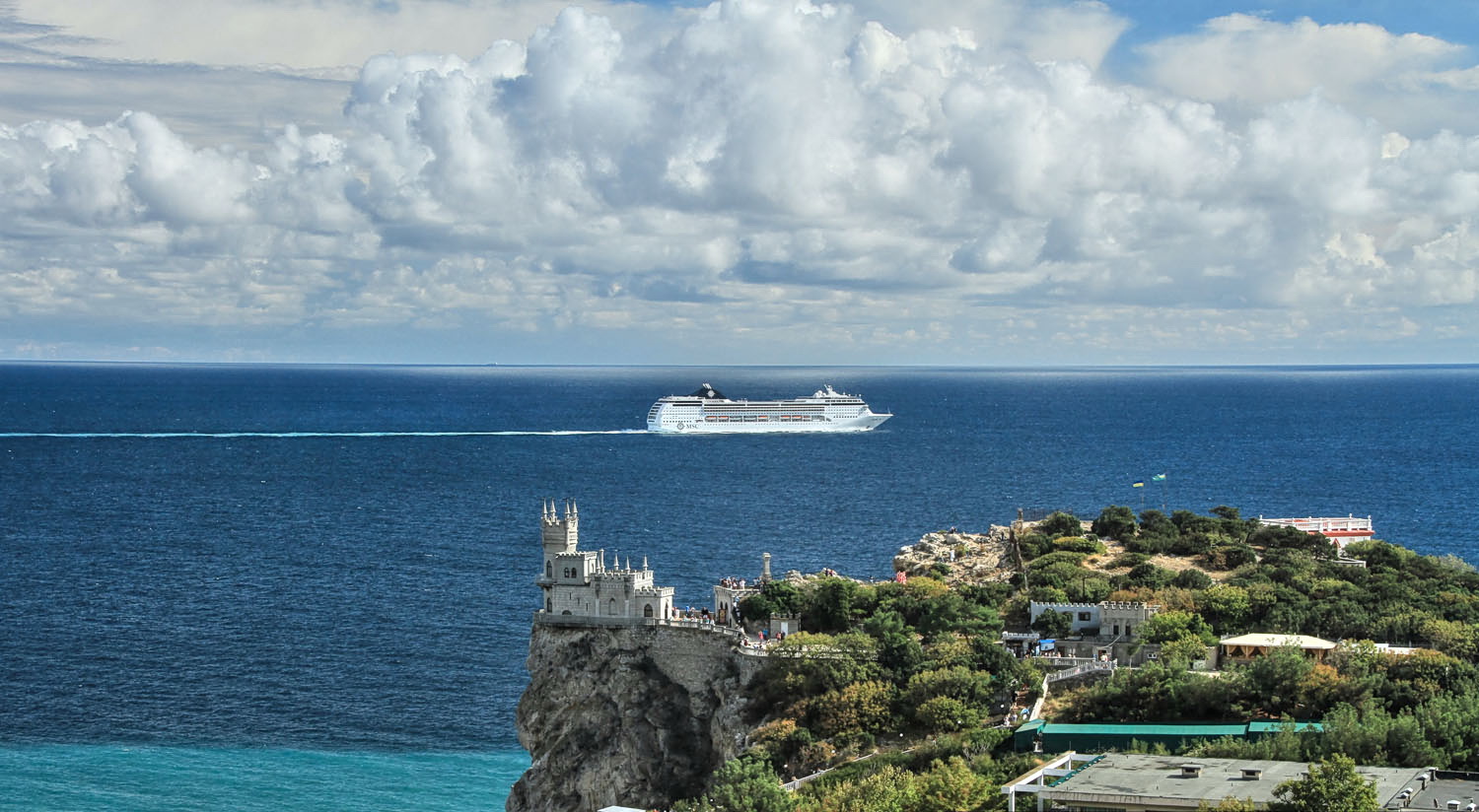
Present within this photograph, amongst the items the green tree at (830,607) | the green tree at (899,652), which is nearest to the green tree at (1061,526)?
the green tree at (830,607)

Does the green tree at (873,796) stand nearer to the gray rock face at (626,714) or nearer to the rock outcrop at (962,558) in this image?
the gray rock face at (626,714)

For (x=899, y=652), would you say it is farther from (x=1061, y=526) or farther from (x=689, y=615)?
(x=1061, y=526)

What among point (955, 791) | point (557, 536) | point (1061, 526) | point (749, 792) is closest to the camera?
point (955, 791)

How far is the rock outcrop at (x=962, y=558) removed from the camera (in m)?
79.6

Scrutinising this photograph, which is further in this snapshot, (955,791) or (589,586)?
(589,586)

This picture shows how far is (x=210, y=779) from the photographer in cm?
6750

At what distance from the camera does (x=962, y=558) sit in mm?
86062

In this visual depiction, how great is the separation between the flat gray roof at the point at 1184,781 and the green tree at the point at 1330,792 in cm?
86

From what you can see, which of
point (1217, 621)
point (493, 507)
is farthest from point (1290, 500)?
point (1217, 621)

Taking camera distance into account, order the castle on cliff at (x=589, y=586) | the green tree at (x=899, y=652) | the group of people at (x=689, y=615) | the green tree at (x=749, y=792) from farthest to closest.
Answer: the group of people at (x=689, y=615), the castle on cliff at (x=589, y=586), the green tree at (x=899, y=652), the green tree at (x=749, y=792)

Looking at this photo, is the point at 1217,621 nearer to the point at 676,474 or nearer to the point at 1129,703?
the point at 1129,703

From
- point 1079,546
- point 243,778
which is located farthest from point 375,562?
point 1079,546

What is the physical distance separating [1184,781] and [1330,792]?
15.7 feet

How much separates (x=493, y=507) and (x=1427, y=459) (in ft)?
362
